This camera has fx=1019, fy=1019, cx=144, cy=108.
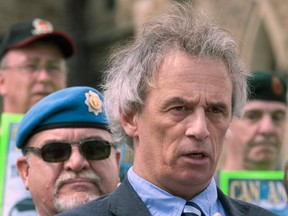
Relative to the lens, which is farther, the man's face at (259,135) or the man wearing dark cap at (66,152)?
the man's face at (259,135)

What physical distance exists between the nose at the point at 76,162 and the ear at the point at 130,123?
0.90 meters

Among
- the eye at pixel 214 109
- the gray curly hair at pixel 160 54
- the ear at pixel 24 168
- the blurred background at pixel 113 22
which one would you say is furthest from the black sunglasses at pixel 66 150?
the blurred background at pixel 113 22

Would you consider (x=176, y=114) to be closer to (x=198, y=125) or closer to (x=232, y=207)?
(x=198, y=125)

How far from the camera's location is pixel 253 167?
6.65 metres

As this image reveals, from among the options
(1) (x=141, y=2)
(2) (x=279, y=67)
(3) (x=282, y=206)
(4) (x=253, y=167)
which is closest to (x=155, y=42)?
(3) (x=282, y=206)

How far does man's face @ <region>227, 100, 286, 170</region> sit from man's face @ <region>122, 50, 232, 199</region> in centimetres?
301

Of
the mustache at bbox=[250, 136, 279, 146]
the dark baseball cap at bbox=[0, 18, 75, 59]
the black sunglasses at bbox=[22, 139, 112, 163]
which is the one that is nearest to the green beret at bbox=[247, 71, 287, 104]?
the mustache at bbox=[250, 136, 279, 146]

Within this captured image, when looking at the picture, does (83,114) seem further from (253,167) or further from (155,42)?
(253,167)

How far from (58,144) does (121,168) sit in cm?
90

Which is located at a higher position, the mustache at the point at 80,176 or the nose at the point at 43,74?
the nose at the point at 43,74

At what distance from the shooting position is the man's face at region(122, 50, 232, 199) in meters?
3.51

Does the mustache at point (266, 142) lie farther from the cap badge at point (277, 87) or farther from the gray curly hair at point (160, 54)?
the gray curly hair at point (160, 54)

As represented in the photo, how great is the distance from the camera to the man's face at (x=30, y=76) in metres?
6.29

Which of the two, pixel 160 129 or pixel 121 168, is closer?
pixel 160 129
